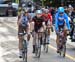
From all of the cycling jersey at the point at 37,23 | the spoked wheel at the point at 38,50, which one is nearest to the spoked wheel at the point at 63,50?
the spoked wheel at the point at 38,50

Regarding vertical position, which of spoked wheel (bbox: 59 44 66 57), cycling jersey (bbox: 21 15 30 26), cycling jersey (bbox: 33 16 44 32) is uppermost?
cycling jersey (bbox: 21 15 30 26)

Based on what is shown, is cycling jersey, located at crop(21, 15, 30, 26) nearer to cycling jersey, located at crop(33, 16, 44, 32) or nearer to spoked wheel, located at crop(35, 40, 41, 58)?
cycling jersey, located at crop(33, 16, 44, 32)

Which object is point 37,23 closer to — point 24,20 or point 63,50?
point 24,20

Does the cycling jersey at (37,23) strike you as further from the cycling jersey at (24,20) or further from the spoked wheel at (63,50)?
the spoked wheel at (63,50)

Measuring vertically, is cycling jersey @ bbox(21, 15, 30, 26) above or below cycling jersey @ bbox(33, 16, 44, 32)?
above

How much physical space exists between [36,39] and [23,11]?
1779 mm

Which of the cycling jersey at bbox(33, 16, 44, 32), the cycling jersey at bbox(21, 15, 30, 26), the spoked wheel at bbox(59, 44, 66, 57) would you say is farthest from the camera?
the spoked wheel at bbox(59, 44, 66, 57)

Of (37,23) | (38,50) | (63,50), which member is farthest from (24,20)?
(63,50)

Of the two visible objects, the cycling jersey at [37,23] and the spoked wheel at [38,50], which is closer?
the cycling jersey at [37,23]

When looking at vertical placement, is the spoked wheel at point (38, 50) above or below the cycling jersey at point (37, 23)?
below

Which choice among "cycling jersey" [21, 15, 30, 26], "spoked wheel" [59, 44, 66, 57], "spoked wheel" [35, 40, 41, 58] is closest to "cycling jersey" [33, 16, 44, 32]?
"spoked wheel" [35, 40, 41, 58]

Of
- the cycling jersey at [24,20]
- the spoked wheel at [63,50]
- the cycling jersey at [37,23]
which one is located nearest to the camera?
the cycling jersey at [24,20]

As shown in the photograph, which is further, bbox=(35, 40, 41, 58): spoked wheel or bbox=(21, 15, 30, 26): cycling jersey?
bbox=(35, 40, 41, 58): spoked wheel

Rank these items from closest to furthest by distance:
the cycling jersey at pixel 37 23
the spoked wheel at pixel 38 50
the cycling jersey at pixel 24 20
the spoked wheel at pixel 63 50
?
the cycling jersey at pixel 24 20 < the cycling jersey at pixel 37 23 < the spoked wheel at pixel 38 50 < the spoked wheel at pixel 63 50
